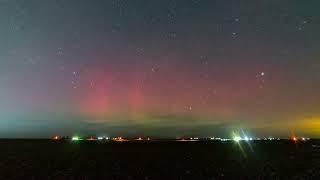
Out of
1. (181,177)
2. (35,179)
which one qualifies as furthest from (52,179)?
(181,177)

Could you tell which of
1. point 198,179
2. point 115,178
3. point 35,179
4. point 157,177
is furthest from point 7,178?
point 198,179

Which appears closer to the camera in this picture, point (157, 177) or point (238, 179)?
point (238, 179)

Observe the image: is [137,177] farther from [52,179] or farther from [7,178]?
[7,178]

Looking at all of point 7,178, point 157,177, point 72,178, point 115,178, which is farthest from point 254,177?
point 7,178

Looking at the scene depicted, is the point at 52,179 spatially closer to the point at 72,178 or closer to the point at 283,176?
the point at 72,178

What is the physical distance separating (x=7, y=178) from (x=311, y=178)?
33.7 m

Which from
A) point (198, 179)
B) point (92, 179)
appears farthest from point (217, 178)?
point (92, 179)

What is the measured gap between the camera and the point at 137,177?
49.8m

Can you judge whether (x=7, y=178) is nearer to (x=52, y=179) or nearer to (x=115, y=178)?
(x=52, y=179)

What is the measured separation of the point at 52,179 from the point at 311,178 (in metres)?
29.0

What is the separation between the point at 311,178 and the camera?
46656mm

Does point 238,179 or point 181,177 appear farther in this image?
point 181,177

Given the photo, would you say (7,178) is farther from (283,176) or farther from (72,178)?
(283,176)

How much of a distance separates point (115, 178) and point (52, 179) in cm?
722
